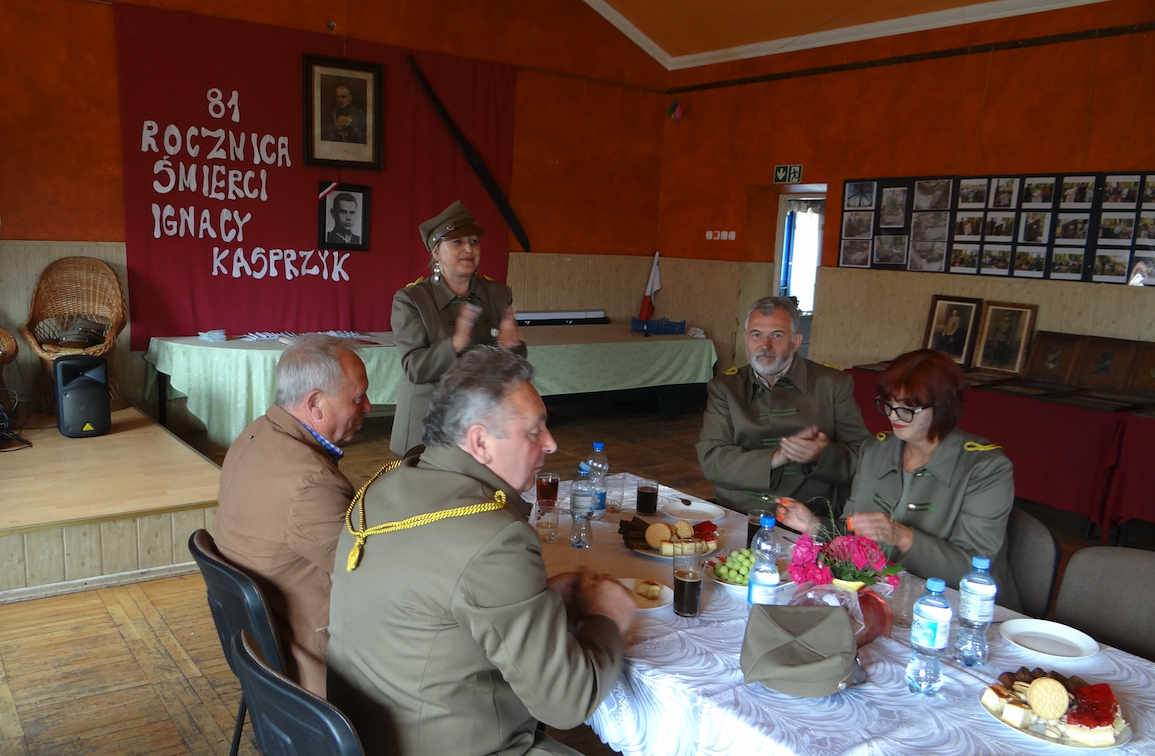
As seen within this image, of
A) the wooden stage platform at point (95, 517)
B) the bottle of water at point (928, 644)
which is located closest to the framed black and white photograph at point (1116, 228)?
the bottle of water at point (928, 644)

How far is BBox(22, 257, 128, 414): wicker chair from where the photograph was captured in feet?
19.8

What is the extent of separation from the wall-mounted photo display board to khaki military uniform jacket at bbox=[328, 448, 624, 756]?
19.0 ft

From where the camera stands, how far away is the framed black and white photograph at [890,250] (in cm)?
718

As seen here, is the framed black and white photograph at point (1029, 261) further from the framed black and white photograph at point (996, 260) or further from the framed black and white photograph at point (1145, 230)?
the framed black and white photograph at point (1145, 230)

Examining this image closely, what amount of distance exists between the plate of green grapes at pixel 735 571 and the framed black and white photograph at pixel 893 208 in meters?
5.70

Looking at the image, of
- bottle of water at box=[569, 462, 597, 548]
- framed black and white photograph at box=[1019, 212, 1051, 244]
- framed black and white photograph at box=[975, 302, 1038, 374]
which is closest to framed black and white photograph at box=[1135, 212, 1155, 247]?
framed black and white photograph at box=[1019, 212, 1051, 244]

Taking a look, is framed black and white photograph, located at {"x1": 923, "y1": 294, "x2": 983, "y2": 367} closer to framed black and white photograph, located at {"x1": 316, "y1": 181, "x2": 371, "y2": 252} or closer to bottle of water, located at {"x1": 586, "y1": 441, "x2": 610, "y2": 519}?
bottle of water, located at {"x1": 586, "y1": 441, "x2": 610, "y2": 519}

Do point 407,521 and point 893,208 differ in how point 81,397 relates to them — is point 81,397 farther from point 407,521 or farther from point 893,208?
point 893,208

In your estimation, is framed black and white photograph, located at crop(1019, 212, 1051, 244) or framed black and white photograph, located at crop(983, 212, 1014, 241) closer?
framed black and white photograph, located at crop(1019, 212, 1051, 244)

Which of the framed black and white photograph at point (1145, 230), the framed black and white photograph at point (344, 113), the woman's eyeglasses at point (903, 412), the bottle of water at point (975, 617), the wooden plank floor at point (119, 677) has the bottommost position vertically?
the wooden plank floor at point (119, 677)

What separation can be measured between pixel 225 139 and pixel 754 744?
657cm

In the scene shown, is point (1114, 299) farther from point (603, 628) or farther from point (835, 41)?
point (603, 628)

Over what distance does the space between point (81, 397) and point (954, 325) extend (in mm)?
6212

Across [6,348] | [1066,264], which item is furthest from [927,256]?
[6,348]
